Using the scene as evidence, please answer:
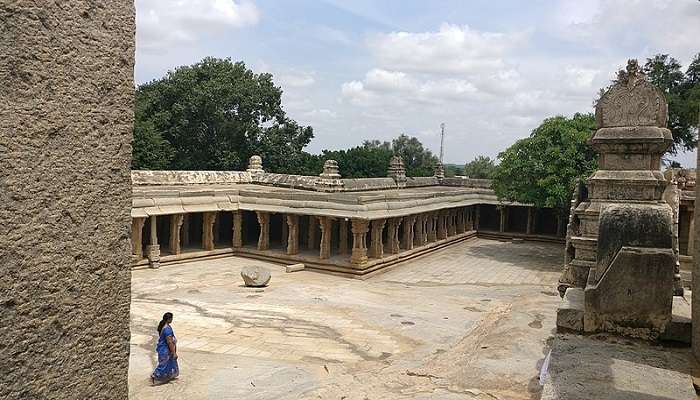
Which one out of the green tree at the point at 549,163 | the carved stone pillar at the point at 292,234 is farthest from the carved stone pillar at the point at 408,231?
the green tree at the point at 549,163

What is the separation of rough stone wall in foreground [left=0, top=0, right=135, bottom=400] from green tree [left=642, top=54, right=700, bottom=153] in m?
29.8

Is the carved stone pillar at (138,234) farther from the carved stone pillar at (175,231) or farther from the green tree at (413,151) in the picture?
the green tree at (413,151)

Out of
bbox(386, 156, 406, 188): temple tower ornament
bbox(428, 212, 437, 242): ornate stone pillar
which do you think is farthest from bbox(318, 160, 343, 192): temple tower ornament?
bbox(386, 156, 406, 188): temple tower ornament

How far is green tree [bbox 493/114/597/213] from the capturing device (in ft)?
69.7

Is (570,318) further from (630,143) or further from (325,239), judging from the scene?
(325,239)

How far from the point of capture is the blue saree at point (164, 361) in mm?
8297

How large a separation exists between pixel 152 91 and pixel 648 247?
125 ft

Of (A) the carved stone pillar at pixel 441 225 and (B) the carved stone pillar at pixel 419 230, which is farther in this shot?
(A) the carved stone pillar at pixel 441 225

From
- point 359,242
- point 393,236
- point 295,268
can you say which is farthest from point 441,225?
point 295,268

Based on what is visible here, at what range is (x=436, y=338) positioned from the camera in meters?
11.3

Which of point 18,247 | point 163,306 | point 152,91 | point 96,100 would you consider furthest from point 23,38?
point 152,91

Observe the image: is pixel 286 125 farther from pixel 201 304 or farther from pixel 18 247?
pixel 18 247

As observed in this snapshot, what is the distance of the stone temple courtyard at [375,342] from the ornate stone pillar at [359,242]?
849mm

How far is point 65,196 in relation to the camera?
5.95 ft
